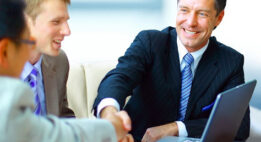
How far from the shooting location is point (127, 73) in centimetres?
193

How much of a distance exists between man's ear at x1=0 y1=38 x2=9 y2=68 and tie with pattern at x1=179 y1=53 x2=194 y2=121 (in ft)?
4.47

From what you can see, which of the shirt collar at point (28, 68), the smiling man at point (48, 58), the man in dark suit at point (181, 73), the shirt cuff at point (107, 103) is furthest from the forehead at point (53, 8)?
the man in dark suit at point (181, 73)

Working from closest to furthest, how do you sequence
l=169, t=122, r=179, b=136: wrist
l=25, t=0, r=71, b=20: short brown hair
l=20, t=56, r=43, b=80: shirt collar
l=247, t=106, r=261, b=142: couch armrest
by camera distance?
l=25, t=0, r=71, b=20: short brown hair, l=20, t=56, r=43, b=80: shirt collar, l=169, t=122, r=179, b=136: wrist, l=247, t=106, r=261, b=142: couch armrest

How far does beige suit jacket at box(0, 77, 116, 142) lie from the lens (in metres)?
0.75

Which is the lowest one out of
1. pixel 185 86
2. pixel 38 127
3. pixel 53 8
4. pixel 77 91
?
pixel 77 91

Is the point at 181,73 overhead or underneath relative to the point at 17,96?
underneath

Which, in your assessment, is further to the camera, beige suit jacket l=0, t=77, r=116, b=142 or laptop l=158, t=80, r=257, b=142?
laptop l=158, t=80, r=257, b=142

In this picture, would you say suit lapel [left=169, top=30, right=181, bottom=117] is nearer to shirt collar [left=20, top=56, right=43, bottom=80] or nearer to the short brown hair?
shirt collar [left=20, top=56, right=43, bottom=80]

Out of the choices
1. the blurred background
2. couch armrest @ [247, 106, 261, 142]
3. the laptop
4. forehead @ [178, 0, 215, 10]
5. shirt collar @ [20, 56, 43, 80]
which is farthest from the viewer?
the blurred background

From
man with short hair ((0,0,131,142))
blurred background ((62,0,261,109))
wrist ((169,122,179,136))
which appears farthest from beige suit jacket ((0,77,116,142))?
blurred background ((62,0,261,109))

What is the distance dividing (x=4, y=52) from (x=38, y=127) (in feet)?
0.53

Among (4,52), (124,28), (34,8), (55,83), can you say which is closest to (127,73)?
(55,83)

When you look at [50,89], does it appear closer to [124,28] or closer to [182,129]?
[182,129]

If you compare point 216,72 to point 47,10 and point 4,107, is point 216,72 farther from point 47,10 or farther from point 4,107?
point 4,107
